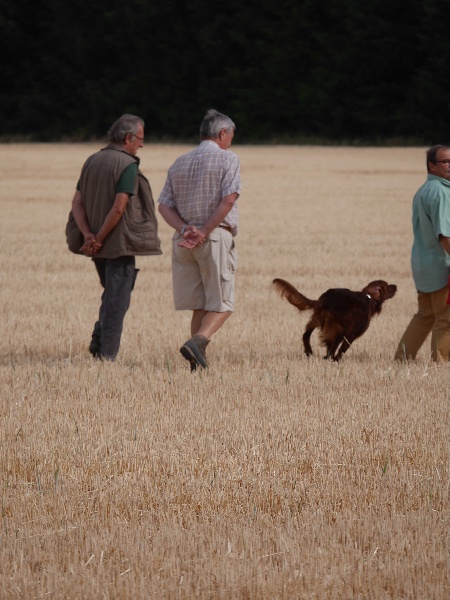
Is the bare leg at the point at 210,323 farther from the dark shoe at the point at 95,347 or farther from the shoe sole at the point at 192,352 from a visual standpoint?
the dark shoe at the point at 95,347

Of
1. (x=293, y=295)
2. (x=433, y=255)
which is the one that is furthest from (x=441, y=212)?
(x=293, y=295)

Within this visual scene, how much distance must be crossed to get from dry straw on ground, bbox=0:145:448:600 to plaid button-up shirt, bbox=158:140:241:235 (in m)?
1.08

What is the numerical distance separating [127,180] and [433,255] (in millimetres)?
2181

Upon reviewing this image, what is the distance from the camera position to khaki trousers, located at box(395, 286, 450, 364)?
808 centimetres

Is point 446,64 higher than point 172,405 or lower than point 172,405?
higher

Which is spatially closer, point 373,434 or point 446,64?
point 373,434

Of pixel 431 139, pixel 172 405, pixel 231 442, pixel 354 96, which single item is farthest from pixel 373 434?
pixel 354 96

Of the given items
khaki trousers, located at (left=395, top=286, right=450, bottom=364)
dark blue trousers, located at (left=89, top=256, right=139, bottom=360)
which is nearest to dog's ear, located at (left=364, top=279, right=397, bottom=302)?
khaki trousers, located at (left=395, top=286, right=450, bottom=364)

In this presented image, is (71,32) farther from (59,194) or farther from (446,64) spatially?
(59,194)

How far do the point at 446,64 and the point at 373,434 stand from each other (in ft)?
134

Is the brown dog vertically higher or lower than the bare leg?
higher

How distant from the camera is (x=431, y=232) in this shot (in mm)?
7898

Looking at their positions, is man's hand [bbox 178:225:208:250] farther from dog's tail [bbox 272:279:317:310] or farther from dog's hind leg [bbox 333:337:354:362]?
dog's hind leg [bbox 333:337:354:362]

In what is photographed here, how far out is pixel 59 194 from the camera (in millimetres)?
27500
